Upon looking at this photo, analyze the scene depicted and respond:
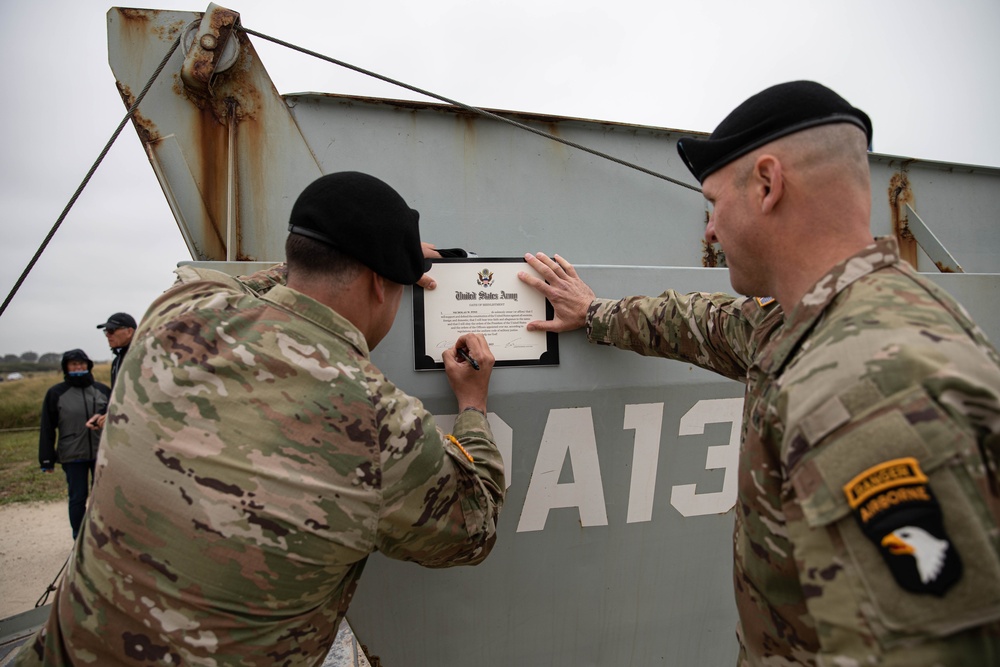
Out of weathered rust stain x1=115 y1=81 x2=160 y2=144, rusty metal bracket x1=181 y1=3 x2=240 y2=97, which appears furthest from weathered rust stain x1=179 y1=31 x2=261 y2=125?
weathered rust stain x1=115 y1=81 x2=160 y2=144

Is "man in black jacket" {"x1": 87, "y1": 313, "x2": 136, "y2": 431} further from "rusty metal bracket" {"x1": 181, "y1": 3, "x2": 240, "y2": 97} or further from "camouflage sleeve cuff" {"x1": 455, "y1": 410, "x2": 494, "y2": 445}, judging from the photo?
"camouflage sleeve cuff" {"x1": 455, "y1": 410, "x2": 494, "y2": 445}

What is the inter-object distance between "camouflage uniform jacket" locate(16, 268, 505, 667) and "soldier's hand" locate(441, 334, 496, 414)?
35cm

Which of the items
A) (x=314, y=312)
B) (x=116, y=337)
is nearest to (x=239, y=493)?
(x=314, y=312)

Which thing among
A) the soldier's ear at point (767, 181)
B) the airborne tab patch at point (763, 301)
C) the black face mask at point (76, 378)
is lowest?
the black face mask at point (76, 378)

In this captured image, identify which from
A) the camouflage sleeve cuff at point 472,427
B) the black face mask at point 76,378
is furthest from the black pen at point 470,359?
the black face mask at point 76,378

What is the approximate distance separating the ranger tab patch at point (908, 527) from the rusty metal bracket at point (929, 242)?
262cm

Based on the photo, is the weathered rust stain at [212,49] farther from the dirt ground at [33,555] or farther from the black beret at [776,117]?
the dirt ground at [33,555]

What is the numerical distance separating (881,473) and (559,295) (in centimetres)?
105

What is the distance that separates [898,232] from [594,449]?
85.6 inches

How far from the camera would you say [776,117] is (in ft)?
3.43

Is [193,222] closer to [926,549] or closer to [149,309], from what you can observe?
[149,309]

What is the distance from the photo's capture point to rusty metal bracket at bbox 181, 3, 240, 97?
1.77m

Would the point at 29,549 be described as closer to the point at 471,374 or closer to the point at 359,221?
the point at 471,374

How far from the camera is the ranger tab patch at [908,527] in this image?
0.65m
